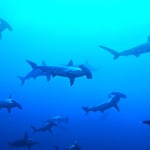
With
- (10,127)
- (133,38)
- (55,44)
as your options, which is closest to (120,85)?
(133,38)

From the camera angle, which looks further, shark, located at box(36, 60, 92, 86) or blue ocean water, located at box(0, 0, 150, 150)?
blue ocean water, located at box(0, 0, 150, 150)

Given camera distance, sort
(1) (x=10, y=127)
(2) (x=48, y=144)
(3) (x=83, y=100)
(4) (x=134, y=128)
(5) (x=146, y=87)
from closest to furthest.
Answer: (2) (x=48, y=144)
(1) (x=10, y=127)
(4) (x=134, y=128)
(3) (x=83, y=100)
(5) (x=146, y=87)

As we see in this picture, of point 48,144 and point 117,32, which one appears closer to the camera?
point 48,144

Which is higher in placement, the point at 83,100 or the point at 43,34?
the point at 43,34

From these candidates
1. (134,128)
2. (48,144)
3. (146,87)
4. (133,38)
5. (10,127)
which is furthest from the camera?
(146,87)

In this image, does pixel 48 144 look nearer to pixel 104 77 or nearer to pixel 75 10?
pixel 75 10

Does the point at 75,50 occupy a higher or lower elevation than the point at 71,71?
higher

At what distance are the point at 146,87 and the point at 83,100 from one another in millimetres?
16703

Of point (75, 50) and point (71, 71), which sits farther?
Answer: point (75, 50)

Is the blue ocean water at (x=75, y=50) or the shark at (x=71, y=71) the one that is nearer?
the shark at (x=71, y=71)

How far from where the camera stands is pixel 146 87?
61625mm

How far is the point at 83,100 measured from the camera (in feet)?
167

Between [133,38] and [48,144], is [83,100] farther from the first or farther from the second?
[48,144]

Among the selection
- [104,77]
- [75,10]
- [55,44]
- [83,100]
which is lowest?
[83,100]
